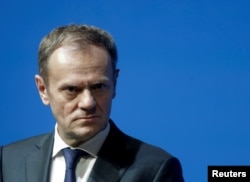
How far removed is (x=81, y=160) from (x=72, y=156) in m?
0.02

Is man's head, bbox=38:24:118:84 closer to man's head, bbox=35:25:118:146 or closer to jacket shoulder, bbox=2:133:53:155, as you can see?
man's head, bbox=35:25:118:146

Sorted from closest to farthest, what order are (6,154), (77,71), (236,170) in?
(77,71) < (6,154) < (236,170)

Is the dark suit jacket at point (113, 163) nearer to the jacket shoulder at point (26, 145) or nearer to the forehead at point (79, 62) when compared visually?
the jacket shoulder at point (26, 145)

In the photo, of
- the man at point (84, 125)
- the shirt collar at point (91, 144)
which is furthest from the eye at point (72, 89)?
the shirt collar at point (91, 144)

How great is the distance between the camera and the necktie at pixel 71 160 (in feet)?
3.36

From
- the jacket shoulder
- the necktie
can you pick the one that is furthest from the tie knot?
the jacket shoulder

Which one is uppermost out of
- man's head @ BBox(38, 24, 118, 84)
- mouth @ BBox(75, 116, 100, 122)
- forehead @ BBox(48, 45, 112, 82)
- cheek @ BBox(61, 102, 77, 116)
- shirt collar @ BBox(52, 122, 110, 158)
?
man's head @ BBox(38, 24, 118, 84)

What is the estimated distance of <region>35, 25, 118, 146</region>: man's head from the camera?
99cm

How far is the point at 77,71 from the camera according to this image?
0.99 m

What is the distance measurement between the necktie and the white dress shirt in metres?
0.01

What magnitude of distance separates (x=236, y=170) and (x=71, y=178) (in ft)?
2.06

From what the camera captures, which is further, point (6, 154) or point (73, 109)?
point (6, 154)

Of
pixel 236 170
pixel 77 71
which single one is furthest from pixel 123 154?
pixel 236 170

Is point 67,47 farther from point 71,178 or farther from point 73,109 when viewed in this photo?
point 71,178
